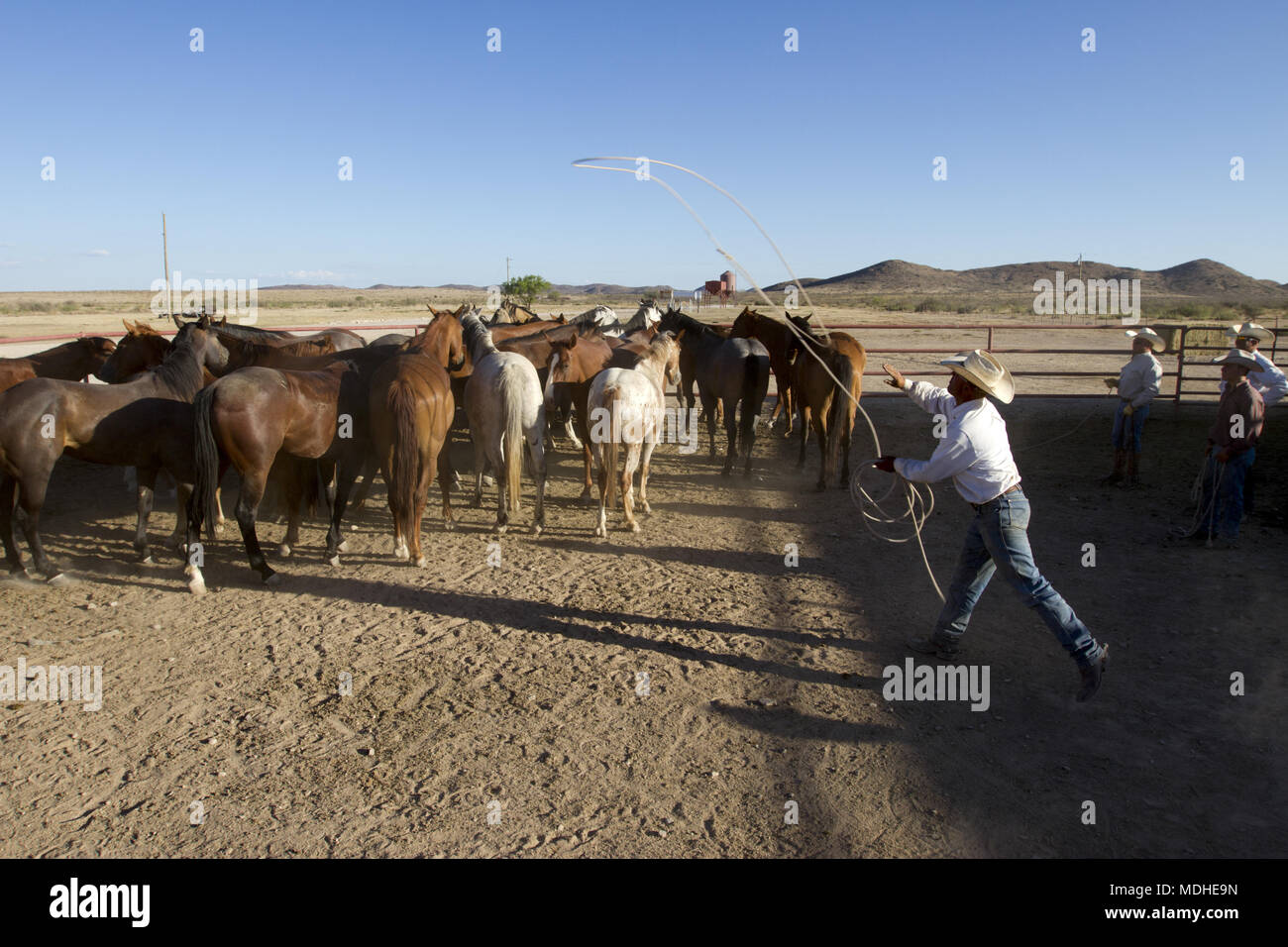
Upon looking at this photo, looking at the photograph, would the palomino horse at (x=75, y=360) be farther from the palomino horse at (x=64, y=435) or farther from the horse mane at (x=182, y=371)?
the palomino horse at (x=64, y=435)

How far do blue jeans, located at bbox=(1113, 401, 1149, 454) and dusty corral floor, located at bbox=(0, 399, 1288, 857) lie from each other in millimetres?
1603

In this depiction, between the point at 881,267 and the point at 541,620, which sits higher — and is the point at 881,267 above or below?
above

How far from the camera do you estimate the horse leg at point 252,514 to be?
18.5 feet

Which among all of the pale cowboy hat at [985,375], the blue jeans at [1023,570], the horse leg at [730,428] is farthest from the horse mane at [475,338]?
the blue jeans at [1023,570]

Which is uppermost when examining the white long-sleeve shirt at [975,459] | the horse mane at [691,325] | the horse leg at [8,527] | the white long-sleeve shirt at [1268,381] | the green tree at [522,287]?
the green tree at [522,287]

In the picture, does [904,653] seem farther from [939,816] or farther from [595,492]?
[595,492]

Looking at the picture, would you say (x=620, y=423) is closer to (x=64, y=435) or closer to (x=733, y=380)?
(x=733, y=380)

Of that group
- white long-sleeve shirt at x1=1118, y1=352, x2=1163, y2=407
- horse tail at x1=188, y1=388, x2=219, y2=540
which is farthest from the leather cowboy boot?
horse tail at x1=188, y1=388, x2=219, y2=540

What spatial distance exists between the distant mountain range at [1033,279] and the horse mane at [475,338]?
3358 inches

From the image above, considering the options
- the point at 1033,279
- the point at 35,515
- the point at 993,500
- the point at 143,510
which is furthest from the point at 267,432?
the point at 1033,279

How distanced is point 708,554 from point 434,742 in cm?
333

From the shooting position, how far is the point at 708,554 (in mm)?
6602
